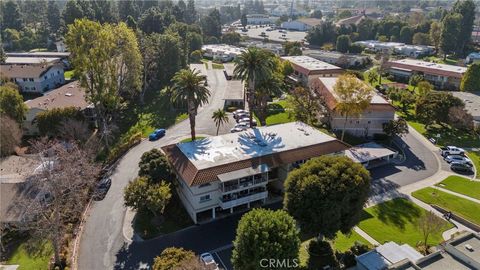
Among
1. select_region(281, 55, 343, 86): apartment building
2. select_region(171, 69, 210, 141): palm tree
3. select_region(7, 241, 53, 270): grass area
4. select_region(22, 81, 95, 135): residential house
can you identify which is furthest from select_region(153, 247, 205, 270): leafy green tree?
select_region(281, 55, 343, 86): apartment building

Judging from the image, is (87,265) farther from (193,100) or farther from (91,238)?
(193,100)

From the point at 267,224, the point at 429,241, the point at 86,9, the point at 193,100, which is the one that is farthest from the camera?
the point at 86,9

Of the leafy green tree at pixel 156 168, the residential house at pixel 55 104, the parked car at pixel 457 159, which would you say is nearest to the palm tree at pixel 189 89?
the leafy green tree at pixel 156 168

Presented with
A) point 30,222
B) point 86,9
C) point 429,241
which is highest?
point 86,9

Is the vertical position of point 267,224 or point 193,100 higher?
point 193,100

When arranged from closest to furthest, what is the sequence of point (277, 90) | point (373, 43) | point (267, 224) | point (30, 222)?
point (267, 224)
point (30, 222)
point (277, 90)
point (373, 43)

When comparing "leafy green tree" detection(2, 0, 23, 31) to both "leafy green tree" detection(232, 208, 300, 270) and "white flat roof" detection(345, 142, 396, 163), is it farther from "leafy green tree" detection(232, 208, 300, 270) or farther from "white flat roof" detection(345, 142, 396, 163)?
"leafy green tree" detection(232, 208, 300, 270)

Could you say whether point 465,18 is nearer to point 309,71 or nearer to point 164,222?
point 309,71

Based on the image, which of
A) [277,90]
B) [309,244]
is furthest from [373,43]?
[309,244]

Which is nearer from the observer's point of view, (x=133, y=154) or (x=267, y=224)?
(x=267, y=224)
